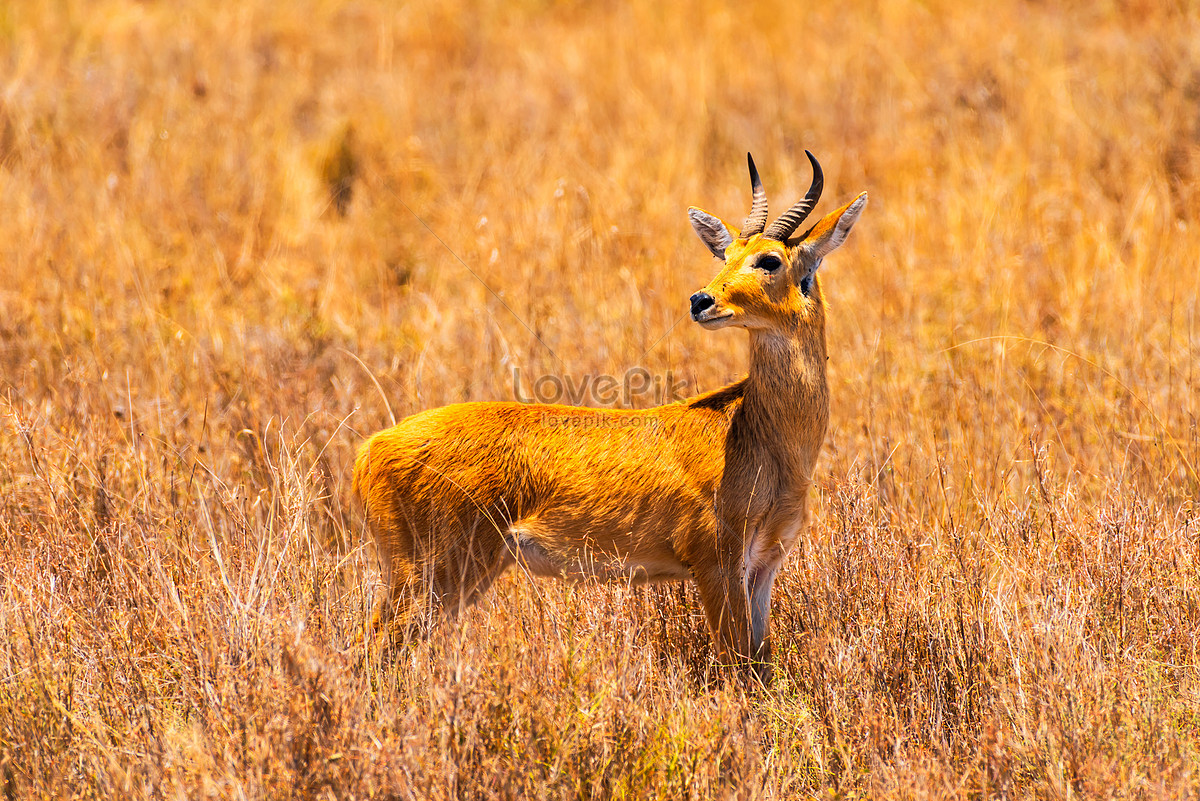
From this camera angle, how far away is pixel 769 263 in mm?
4531

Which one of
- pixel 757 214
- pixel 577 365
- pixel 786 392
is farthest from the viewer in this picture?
pixel 577 365

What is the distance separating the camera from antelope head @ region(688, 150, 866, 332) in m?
4.41

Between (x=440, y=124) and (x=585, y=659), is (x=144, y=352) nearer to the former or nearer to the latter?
(x=585, y=659)

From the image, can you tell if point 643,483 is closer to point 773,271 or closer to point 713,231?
point 773,271

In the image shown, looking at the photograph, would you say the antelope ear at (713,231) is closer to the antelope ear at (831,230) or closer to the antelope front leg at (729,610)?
the antelope ear at (831,230)

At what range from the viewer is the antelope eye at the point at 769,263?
4.52m

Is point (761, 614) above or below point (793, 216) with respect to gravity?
below

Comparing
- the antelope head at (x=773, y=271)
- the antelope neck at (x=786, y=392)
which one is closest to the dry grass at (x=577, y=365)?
the antelope neck at (x=786, y=392)

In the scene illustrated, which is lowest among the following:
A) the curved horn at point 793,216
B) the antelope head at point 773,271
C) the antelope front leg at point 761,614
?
the antelope front leg at point 761,614

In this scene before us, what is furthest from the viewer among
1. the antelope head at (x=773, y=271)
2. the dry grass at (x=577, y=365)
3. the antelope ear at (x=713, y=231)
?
the antelope ear at (x=713, y=231)

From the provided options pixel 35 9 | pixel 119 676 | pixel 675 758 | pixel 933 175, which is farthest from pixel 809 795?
pixel 35 9

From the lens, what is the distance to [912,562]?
15.8 feet

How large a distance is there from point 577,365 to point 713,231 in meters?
2.68
